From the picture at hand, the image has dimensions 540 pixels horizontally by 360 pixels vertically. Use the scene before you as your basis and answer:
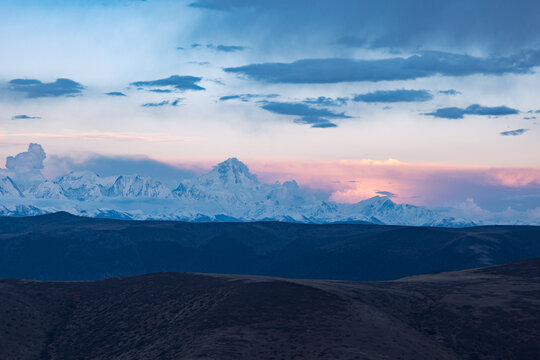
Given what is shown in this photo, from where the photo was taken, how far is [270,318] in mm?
100750

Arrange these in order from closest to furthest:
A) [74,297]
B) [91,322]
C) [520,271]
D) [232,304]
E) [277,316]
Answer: [277,316], [232,304], [91,322], [74,297], [520,271]

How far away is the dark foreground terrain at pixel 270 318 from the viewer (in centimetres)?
9131

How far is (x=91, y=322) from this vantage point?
121938 mm

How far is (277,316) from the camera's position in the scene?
101 m

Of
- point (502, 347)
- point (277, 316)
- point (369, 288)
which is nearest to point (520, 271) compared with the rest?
point (369, 288)

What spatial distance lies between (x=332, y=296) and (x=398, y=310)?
1085 cm

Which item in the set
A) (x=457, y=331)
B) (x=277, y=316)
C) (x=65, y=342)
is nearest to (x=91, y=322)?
(x=65, y=342)

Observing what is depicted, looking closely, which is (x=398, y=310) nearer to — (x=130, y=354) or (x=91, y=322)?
(x=130, y=354)

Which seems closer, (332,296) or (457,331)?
(457,331)

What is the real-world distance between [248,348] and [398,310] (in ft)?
111

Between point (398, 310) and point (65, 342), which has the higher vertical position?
point (398, 310)

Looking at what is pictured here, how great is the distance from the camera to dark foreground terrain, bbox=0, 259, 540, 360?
300 feet

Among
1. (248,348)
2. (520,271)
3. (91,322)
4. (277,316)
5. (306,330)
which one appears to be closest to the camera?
(248,348)

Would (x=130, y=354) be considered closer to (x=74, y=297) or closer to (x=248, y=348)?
(x=248, y=348)
